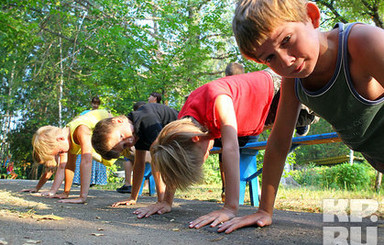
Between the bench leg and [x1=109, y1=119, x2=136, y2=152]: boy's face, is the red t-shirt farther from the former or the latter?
the bench leg

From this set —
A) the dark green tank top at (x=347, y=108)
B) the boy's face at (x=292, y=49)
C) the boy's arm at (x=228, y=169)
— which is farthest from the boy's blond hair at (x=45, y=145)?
the boy's face at (x=292, y=49)

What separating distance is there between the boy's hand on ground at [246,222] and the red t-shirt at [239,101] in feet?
2.62

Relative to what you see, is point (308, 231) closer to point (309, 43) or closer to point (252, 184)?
point (309, 43)

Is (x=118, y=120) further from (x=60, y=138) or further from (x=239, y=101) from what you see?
(x=60, y=138)

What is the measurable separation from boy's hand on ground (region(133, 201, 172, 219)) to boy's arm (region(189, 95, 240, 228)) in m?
0.65

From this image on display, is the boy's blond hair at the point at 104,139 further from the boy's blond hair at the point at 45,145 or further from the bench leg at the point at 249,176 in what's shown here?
the bench leg at the point at 249,176

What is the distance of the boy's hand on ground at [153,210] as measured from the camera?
9.75 feet

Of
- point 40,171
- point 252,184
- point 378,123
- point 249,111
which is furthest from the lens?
point 40,171

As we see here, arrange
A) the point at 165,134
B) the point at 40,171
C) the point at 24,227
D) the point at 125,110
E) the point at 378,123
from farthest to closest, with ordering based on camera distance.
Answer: the point at 40,171 < the point at 125,110 < the point at 165,134 < the point at 24,227 < the point at 378,123

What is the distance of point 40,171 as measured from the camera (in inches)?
677

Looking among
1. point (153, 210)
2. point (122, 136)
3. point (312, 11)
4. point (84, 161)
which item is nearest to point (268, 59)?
point (312, 11)

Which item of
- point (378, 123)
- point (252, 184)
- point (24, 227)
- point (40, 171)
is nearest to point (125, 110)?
point (252, 184)

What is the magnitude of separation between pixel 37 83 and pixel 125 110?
997 cm

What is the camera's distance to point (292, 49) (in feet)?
5.02
